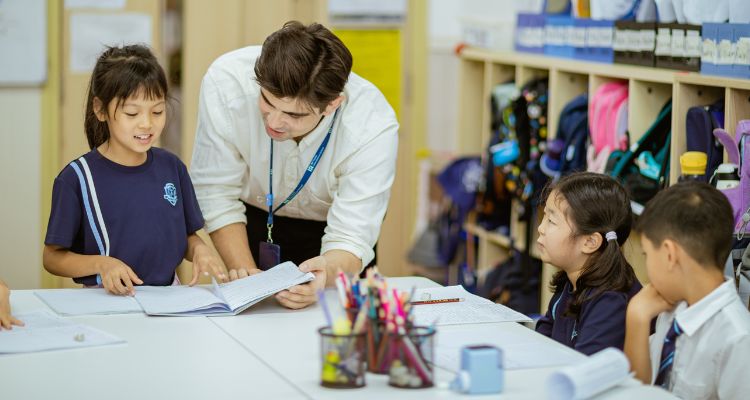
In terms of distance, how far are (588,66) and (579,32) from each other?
261 millimetres

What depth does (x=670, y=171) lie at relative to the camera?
122 inches

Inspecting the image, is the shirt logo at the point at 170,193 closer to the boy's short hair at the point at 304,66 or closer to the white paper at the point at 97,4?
the boy's short hair at the point at 304,66

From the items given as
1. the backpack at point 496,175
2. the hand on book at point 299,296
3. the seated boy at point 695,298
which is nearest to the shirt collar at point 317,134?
the hand on book at point 299,296

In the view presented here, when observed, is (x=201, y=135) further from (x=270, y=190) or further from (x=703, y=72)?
(x=703, y=72)

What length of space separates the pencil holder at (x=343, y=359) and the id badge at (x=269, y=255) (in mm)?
906

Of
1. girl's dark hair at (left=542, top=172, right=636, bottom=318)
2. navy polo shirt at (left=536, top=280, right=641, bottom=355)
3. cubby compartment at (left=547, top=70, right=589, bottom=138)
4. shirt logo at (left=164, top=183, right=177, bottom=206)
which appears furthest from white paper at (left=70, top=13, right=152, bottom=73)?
navy polo shirt at (left=536, top=280, right=641, bottom=355)

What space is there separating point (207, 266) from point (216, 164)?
0.34 meters

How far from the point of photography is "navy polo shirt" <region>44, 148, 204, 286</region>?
239 centimetres

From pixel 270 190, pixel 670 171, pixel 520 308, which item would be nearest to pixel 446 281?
pixel 520 308

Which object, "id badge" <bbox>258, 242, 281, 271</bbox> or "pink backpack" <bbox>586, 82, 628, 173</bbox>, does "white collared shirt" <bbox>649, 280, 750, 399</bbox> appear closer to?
"id badge" <bbox>258, 242, 281, 271</bbox>

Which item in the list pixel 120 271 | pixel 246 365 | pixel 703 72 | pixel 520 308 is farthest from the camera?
pixel 520 308

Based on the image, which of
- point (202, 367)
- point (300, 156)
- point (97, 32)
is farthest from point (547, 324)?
point (97, 32)

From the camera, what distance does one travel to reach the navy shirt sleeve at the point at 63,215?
2.37 meters

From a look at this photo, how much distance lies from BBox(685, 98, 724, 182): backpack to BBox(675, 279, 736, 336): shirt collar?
0.94 m
